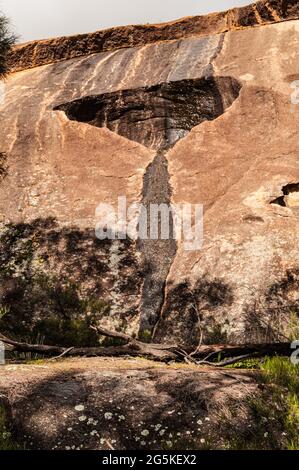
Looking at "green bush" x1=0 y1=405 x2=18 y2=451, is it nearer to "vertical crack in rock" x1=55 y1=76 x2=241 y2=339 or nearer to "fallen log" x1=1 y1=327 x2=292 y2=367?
"fallen log" x1=1 y1=327 x2=292 y2=367

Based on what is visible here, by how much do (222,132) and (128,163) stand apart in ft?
7.55

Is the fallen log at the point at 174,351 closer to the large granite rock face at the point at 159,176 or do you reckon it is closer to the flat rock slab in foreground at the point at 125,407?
the large granite rock face at the point at 159,176

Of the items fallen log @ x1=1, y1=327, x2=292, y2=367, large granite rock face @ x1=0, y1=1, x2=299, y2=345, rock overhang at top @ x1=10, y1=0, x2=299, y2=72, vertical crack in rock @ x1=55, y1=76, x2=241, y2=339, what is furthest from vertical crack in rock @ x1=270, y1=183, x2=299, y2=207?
rock overhang at top @ x1=10, y1=0, x2=299, y2=72

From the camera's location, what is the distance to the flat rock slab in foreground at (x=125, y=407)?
19.1ft

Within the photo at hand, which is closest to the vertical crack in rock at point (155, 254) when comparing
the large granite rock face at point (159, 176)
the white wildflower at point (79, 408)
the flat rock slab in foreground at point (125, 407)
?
the large granite rock face at point (159, 176)

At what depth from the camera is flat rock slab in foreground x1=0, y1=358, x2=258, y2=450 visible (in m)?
5.81

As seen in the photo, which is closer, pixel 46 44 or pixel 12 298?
pixel 12 298

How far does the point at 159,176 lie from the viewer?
13336 millimetres

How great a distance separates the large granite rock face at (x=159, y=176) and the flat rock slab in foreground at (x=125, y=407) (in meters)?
2.66

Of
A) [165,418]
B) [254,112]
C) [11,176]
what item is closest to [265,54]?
[254,112]

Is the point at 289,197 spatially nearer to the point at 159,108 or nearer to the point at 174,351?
the point at 174,351

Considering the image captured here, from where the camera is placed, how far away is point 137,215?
40.3 feet

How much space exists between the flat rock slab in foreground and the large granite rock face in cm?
266
